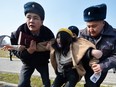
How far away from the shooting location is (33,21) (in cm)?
477

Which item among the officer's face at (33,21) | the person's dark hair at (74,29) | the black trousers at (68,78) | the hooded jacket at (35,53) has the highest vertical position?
the officer's face at (33,21)

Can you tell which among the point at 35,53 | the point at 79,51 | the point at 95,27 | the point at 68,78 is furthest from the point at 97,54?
the point at 35,53

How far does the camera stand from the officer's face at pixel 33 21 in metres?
4.76

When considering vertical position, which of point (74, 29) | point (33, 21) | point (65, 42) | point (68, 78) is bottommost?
point (68, 78)

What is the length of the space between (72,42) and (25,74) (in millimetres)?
1178

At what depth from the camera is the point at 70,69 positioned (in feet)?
14.2

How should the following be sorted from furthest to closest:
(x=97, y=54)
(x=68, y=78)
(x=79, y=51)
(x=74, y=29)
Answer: (x=74, y=29), (x=68, y=78), (x=79, y=51), (x=97, y=54)

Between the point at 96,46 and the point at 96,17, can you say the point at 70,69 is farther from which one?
the point at 96,17

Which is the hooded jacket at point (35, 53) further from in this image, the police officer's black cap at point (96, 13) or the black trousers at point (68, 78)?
the police officer's black cap at point (96, 13)

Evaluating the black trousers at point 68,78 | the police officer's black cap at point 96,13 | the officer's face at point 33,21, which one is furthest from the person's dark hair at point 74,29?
the black trousers at point 68,78

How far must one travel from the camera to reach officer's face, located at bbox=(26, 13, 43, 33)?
15.6 ft

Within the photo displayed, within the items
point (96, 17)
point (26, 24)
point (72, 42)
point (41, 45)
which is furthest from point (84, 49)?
point (26, 24)

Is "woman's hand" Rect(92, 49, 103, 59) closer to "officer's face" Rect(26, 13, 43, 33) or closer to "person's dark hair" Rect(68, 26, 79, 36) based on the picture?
"person's dark hair" Rect(68, 26, 79, 36)

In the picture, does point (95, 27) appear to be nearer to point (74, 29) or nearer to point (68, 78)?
point (74, 29)
